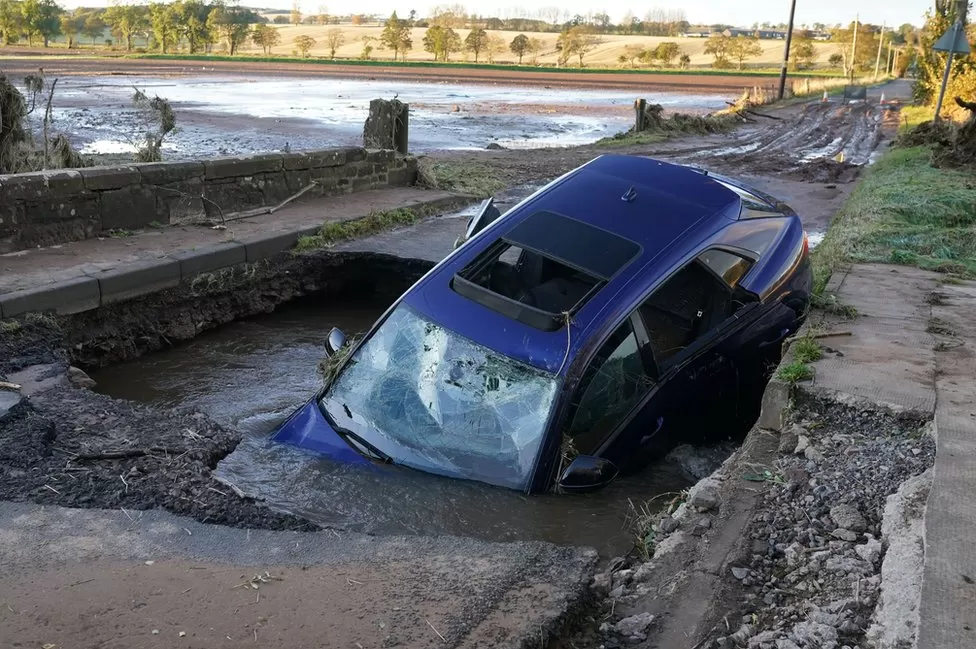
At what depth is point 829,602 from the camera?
3.24 meters

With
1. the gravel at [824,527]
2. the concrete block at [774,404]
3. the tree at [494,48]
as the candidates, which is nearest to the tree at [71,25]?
the tree at [494,48]

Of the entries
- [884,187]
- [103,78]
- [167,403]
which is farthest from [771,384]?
[103,78]

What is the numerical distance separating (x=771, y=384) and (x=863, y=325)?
5.90 ft

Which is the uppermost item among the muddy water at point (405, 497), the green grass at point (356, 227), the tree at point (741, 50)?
the tree at point (741, 50)

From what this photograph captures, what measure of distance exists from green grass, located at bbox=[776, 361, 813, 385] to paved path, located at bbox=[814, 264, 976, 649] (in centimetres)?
7

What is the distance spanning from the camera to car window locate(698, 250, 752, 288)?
18.3ft

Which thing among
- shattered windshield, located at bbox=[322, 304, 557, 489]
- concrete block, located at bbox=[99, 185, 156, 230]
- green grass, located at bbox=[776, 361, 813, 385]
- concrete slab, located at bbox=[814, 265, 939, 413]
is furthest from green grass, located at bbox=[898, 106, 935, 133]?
shattered windshield, located at bbox=[322, 304, 557, 489]

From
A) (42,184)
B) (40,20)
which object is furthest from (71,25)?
(42,184)

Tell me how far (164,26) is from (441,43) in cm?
2619

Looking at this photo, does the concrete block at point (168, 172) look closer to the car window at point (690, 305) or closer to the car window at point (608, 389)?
the car window at point (690, 305)

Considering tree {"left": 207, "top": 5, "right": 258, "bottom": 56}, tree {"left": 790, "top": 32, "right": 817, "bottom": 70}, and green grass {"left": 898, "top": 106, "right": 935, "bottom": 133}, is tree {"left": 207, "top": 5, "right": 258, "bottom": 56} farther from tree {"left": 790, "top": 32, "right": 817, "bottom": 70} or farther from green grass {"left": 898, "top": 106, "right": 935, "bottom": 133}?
green grass {"left": 898, "top": 106, "right": 935, "bottom": 133}

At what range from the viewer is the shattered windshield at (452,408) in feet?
15.2

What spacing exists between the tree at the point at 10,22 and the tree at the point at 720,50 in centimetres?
6646

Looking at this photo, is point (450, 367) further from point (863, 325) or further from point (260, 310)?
point (260, 310)
